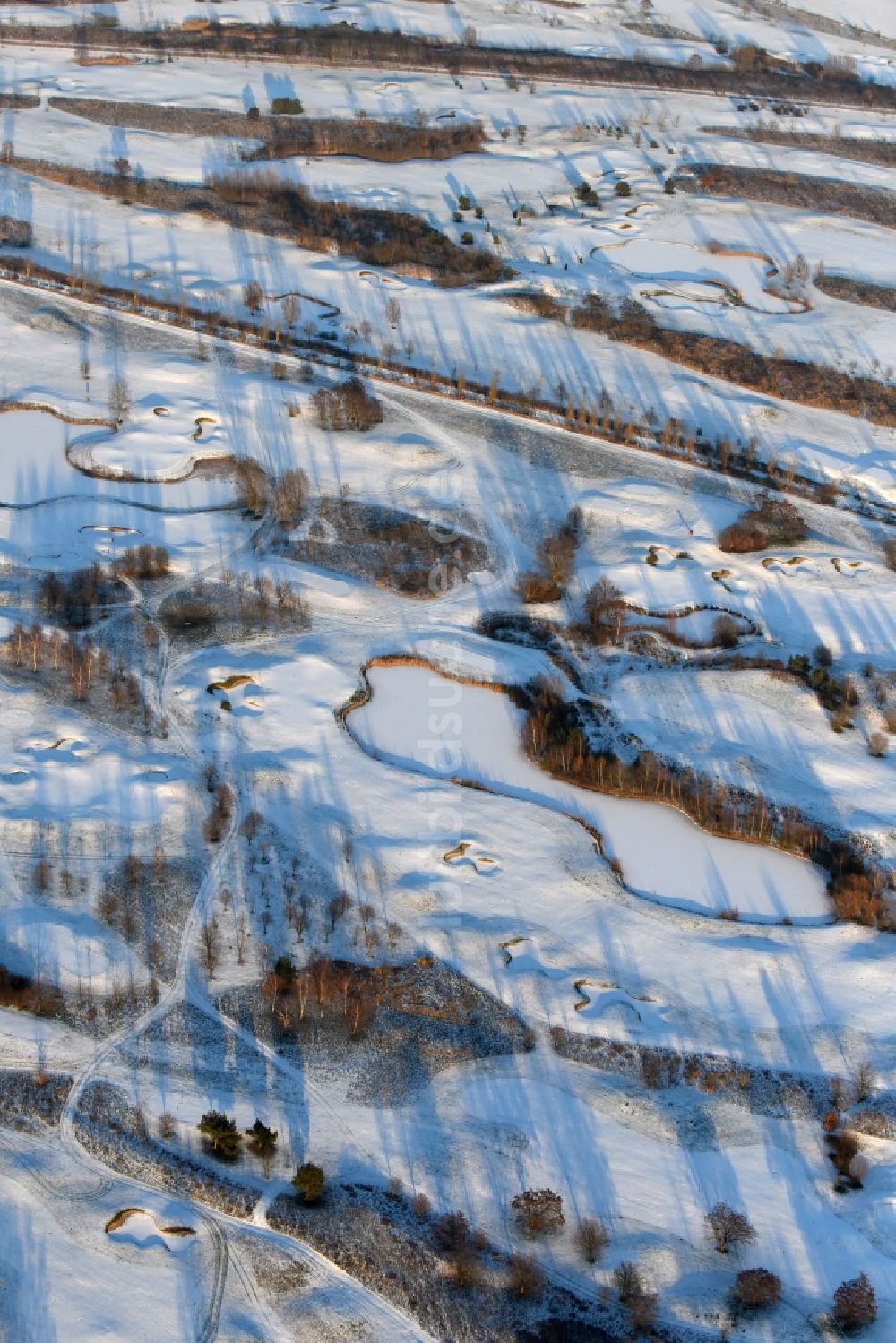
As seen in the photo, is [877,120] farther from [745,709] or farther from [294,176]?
[745,709]

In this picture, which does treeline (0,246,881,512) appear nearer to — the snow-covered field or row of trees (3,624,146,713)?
the snow-covered field

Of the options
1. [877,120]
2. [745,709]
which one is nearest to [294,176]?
[877,120]

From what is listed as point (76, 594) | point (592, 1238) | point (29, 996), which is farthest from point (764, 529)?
point (29, 996)

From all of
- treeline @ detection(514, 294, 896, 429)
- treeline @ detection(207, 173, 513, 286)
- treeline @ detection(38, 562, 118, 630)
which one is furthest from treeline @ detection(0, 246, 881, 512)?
treeline @ detection(38, 562, 118, 630)

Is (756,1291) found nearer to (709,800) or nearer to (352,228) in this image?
(709,800)

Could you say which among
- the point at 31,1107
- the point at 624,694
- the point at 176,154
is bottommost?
the point at 31,1107

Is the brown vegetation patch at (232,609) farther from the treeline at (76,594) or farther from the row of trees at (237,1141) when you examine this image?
the row of trees at (237,1141)
